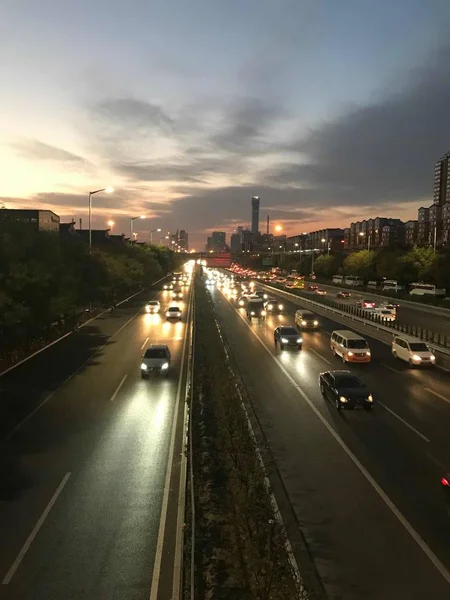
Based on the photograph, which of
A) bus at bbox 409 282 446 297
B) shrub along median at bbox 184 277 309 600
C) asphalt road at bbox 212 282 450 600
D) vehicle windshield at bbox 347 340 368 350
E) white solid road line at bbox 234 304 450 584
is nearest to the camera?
shrub along median at bbox 184 277 309 600

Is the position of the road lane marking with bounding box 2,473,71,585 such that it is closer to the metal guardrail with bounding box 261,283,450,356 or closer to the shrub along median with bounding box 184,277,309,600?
the shrub along median with bounding box 184,277,309,600

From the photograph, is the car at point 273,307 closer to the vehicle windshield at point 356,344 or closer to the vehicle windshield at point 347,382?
the vehicle windshield at point 356,344

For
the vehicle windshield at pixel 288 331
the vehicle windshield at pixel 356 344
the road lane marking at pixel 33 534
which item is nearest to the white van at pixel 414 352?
the vehicle windshield at pixel 356 344

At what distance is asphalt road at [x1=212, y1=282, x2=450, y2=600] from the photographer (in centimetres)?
953

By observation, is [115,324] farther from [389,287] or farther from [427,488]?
[389,287]

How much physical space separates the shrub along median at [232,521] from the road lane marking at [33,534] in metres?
3.12

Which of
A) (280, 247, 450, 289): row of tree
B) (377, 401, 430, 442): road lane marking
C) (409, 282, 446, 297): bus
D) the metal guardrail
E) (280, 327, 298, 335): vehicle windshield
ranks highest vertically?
(280, 247, 450, 289): row of tree

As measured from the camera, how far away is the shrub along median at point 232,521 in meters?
8.73

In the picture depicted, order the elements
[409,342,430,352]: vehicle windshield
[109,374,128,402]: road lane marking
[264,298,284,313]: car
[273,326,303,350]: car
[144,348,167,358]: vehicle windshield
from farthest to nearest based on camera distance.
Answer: [264,298,284,313]: car, [273,326,303,350]: car, [409,342,430,352]: vehicle windshield, [144,348,167,358]: vehicle windshield, [109,374,128,402]: road lane marking

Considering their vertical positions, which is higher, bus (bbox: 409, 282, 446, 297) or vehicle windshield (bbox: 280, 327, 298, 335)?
bus (bbox: 409, 282, 446, 297)

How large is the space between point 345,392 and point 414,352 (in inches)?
443

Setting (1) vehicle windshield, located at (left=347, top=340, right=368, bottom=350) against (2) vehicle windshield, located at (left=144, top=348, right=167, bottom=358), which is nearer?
(2) vehicle windshield, located at (left=144, top=348, right=167, bottom=358)

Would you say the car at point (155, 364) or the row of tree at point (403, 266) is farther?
the row of tree at point (403, 266)

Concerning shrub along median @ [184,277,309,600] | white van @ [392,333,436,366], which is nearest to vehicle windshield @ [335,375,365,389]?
shrub along median @ [184,277,309,600]
